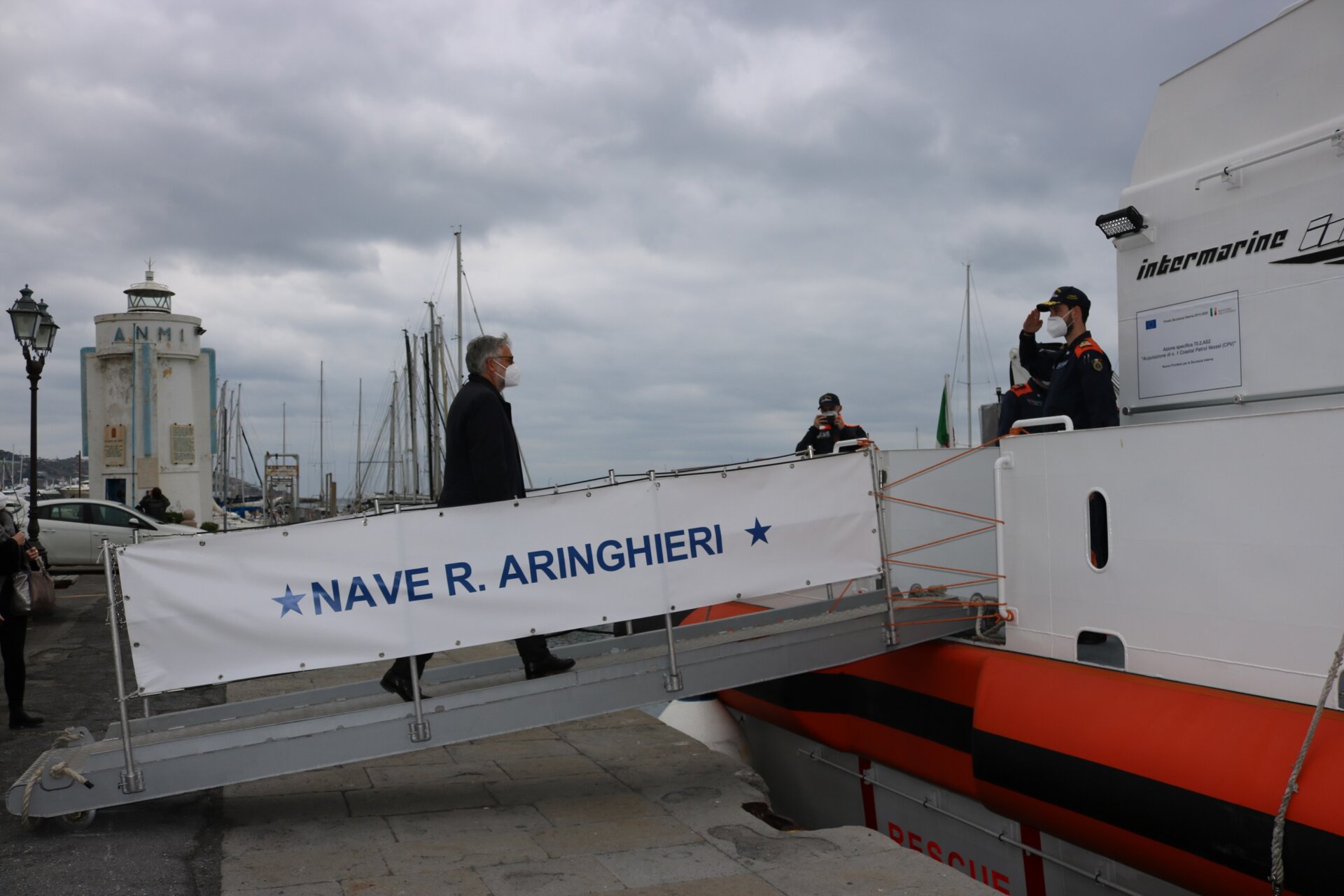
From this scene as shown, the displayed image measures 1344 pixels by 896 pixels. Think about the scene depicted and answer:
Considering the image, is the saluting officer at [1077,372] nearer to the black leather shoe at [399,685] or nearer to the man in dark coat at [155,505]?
the black leather shoe at [399,685]

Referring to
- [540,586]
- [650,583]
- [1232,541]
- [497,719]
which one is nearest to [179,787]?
[497,719]

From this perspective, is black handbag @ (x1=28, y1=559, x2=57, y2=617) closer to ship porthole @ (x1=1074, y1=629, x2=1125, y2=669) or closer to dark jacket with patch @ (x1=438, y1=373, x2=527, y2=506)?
dark jacket with patch @ (x1=438, y1=373, x2=527, y2=506)

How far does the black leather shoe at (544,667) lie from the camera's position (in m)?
5.34

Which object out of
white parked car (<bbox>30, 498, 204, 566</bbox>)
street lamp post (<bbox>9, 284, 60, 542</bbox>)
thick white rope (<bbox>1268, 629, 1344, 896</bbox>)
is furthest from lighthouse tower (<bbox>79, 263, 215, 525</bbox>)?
thick white rope (<bbox>1268, 629, 1344, 896</bbox>)

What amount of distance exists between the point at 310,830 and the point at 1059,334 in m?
4.94

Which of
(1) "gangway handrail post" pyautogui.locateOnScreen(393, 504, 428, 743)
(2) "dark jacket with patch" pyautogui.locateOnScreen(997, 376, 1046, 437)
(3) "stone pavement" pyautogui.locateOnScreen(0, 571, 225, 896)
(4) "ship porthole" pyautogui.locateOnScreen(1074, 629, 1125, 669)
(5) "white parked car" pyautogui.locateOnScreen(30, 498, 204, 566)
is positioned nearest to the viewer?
(3) "stone pavement" pyautogui.locateOnScreen(0, 571, 225, 896)

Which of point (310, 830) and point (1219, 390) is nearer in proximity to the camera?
point (310, 830)

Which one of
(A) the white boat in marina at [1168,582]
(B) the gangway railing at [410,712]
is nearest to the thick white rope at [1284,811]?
(A) the white boat in marina at [1168,582]

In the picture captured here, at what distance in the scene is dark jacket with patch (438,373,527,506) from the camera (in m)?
5.34

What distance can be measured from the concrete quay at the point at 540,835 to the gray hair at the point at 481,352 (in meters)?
1.93

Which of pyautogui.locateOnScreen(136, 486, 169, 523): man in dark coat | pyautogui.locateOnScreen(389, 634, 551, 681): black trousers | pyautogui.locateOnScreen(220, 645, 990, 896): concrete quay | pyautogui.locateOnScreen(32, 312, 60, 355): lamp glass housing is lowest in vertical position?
pyautogui.locateOnScreen(220, 645, 990, 896): concrete quay

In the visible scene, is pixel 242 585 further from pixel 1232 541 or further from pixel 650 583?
pixel 1232 541

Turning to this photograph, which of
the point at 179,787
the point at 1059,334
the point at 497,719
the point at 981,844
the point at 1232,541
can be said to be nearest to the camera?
the point at 1232,541

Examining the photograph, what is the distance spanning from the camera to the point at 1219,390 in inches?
229
